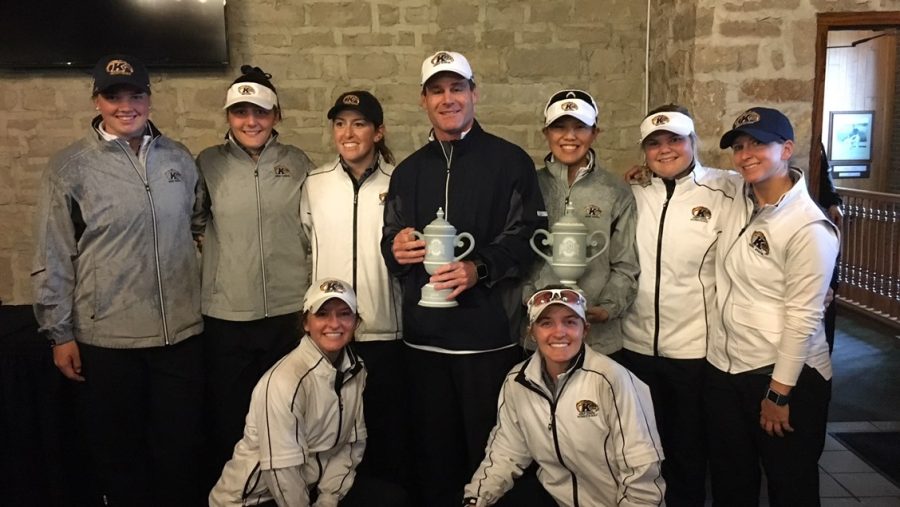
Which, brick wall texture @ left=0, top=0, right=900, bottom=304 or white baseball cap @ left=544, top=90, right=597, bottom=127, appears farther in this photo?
brick wall texture @ left=0, top=0, right=900, bottom=304

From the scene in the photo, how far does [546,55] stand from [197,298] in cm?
247

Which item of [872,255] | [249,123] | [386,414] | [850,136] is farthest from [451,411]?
[850,136]

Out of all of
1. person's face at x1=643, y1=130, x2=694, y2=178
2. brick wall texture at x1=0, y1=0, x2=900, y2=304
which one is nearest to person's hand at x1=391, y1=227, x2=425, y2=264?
person's face at x1=643, y1=130, x2=694, y2=178

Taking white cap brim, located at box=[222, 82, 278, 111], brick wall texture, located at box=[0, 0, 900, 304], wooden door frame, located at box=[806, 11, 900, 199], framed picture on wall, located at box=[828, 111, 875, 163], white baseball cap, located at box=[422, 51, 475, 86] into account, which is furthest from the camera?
framed picture on wall, located at box=[828, 111, 875, 163]

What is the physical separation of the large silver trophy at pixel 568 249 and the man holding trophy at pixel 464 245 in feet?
0.40

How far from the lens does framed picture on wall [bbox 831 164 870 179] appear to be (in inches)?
319

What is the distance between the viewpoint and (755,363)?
2.23 m

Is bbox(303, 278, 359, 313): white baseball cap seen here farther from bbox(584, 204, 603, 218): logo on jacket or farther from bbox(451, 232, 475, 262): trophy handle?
bbox(584, 204, 603, 218): logo on jacket

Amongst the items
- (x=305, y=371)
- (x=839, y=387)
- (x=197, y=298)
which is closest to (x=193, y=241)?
(x=197, y=298)

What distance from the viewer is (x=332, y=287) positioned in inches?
89.6

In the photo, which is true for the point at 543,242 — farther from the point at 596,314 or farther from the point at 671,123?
the point at 671,123

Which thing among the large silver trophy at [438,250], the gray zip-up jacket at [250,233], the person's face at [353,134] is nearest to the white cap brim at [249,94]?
the gray zip-up jacket at [250,233]

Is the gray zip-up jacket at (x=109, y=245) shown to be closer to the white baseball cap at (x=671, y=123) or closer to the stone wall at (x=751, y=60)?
the white baseball cap at (x=671, y=123)

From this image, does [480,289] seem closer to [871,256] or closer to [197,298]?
[197,298]
